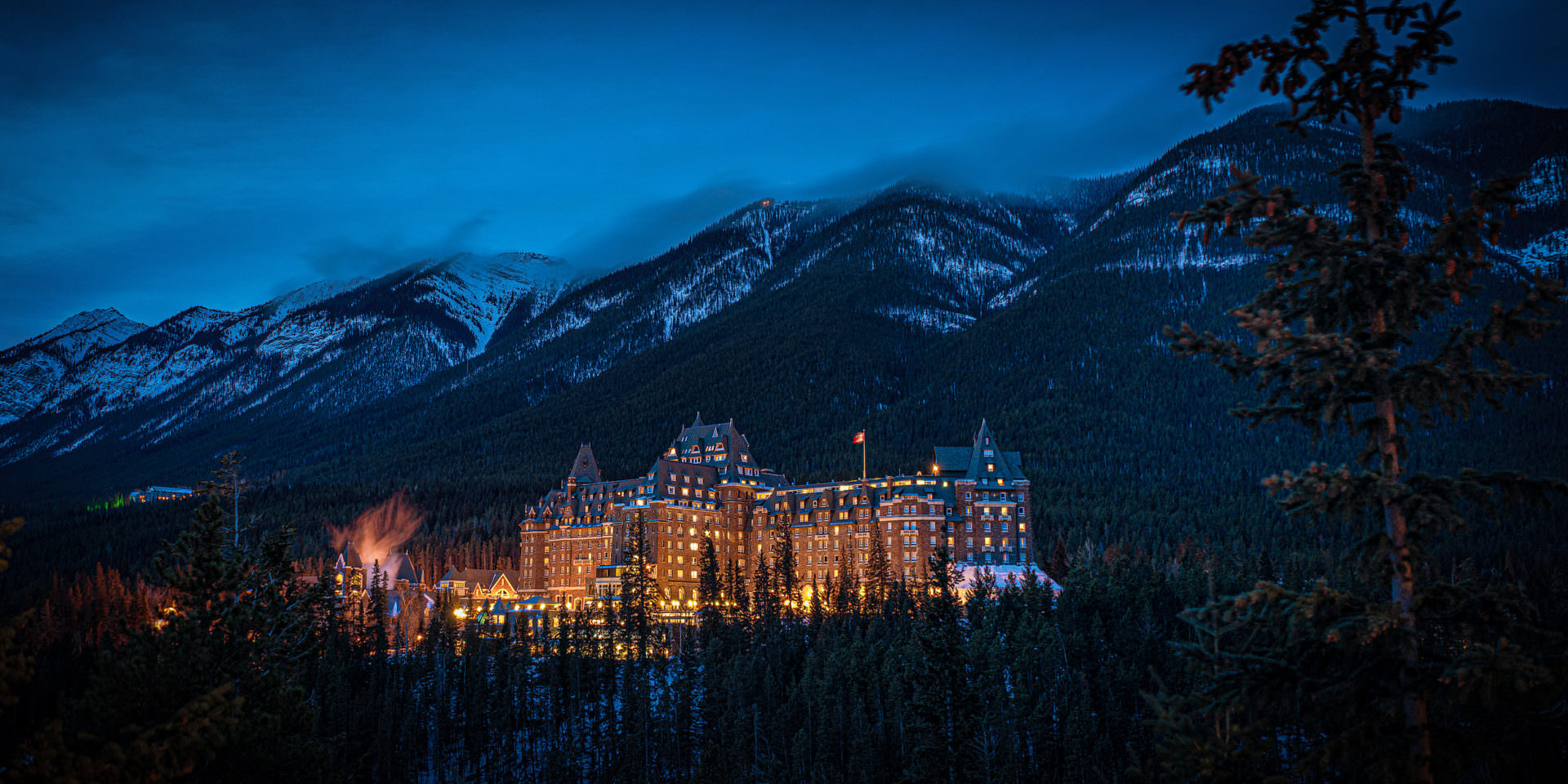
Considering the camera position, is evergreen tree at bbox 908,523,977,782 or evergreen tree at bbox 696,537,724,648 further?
evergreen tree at bbox 696,537,724,648

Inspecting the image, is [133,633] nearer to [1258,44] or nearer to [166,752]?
[166,752]

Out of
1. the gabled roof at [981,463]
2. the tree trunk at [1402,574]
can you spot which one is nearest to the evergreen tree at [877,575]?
the gabled roof at [981,463]

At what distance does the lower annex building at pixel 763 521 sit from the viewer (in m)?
159

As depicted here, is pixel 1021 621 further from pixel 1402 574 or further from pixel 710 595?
pixel 1402 574

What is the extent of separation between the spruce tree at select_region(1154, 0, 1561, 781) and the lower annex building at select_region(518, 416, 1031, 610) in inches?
5334

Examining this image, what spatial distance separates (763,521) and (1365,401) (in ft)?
527

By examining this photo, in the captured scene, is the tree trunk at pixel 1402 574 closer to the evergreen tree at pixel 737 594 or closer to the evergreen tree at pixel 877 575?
the evergreen tree at pixel 737 594

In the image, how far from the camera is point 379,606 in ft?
484

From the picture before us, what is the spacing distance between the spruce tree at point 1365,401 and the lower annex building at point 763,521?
135474mm

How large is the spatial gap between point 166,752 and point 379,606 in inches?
5266

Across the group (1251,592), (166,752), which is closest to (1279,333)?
(1251,592)

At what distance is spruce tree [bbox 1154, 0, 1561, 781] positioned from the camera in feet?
49.3

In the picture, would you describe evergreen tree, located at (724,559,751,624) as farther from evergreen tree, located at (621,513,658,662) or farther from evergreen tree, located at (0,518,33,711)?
evergreen tree, located at (0,518,33,711)

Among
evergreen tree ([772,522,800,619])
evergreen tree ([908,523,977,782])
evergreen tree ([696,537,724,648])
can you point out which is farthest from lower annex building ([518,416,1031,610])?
evergreen tree ([908,523,977,782])
